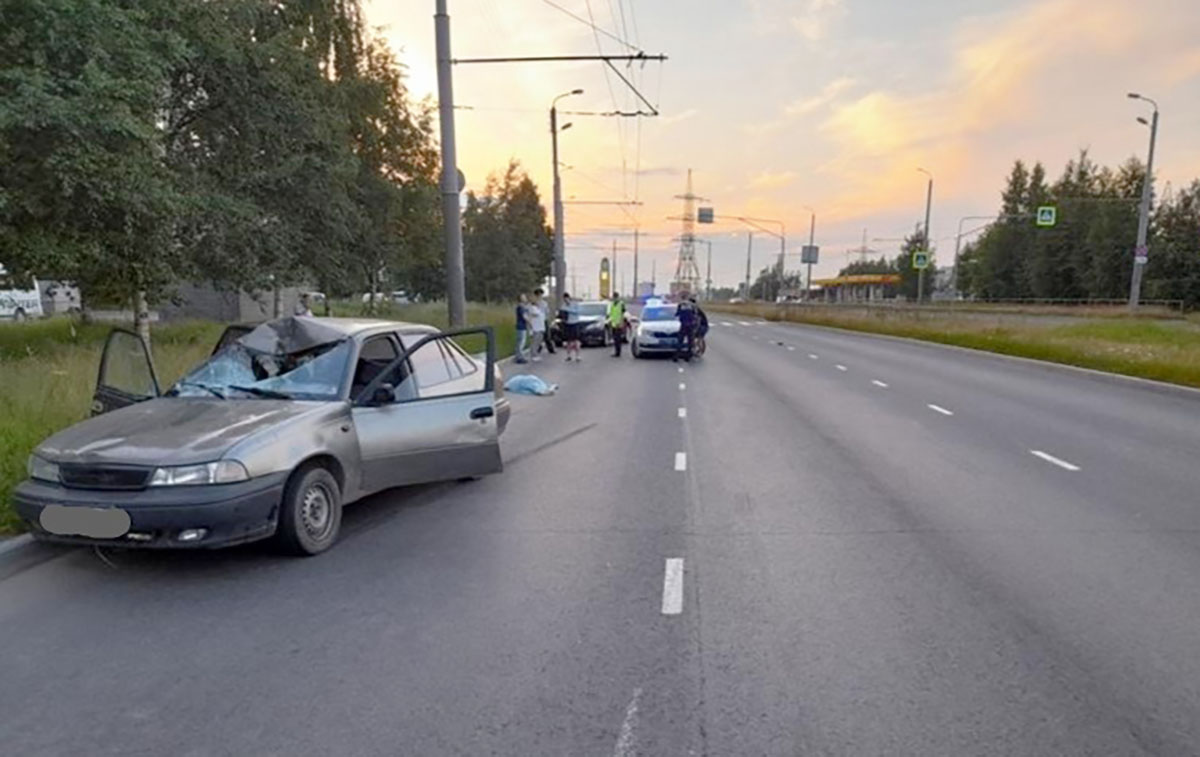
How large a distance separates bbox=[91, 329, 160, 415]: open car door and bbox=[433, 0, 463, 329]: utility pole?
33.0 ft

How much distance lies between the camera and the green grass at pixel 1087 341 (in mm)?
16984

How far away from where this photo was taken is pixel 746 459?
8719 mm

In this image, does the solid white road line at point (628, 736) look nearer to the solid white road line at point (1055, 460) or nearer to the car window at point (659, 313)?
the solid white road line at point (1055, 460)

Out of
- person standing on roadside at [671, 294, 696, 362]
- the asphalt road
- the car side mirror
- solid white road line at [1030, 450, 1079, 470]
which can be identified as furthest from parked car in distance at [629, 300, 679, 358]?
the car side mirror

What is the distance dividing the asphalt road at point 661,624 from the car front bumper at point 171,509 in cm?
32

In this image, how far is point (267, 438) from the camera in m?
5.04

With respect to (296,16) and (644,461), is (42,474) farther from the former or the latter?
(296,16)

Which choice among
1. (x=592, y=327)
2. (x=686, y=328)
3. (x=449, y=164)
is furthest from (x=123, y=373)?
(x=592, y=327)

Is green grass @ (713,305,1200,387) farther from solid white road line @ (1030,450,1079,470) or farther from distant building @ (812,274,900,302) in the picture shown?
distant building @ (812,274,900,302)

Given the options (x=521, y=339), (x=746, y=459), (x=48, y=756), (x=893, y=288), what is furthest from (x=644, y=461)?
(x=893, y=288)

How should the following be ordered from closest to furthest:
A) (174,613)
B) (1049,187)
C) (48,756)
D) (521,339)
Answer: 1. (48,756)
2. (174,613)
3. (521,339)
4. (1049,187)

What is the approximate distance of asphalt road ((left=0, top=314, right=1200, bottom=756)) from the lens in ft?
10.7

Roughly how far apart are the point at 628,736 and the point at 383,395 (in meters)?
3.57

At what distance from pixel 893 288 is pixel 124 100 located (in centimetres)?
13377
